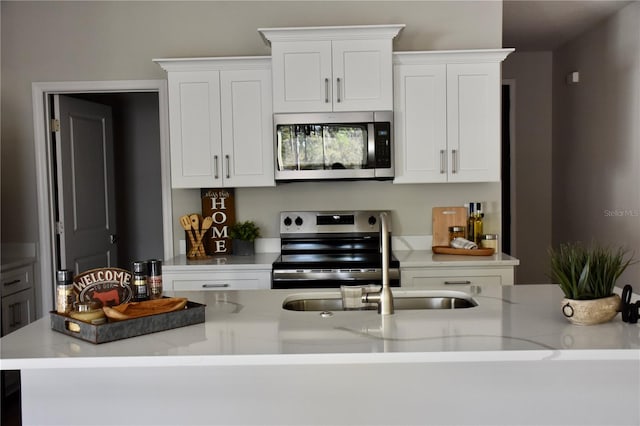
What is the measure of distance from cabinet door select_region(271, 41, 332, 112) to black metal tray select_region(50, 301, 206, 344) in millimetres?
1946

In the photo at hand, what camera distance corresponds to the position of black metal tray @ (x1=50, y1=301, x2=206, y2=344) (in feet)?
5.64

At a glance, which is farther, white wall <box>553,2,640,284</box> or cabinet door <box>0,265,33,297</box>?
white wall <box>553,2,640,284</box>

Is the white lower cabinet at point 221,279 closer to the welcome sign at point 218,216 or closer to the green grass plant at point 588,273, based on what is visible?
the welcome sign at point 218,216

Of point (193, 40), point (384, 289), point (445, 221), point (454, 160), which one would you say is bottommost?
point (384, 289)

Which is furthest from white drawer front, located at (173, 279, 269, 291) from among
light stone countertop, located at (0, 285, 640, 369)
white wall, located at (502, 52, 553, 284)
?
white wall, located at (502, 52, 553, 284)

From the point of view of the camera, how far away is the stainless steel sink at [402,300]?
2.38 metres

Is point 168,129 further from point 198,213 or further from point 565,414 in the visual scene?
point 565,414

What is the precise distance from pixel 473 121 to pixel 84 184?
303 centimetres

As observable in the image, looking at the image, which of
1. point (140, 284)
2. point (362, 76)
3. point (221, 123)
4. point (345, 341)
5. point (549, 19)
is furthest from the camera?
point (549, 19)

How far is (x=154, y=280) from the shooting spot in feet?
6.68

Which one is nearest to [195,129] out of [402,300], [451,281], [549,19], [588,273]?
[451,281]

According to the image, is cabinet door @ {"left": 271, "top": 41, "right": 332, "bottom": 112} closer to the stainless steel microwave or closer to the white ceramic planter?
the stainless steel microwave

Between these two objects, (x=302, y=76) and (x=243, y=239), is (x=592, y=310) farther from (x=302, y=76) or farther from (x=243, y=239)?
(x=243, y=239)

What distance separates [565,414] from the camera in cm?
175
